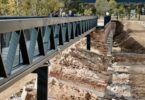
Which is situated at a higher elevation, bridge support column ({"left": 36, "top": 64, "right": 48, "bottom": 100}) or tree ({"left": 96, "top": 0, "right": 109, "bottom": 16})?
bridge support column ({"left": 36, "top": 64, "right": 48, "bottom": 100})

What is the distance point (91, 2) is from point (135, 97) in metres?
127

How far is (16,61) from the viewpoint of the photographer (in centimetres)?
1038

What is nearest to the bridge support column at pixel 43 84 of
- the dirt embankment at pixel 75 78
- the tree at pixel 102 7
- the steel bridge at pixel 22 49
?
the steel bridge at pixel 22 49

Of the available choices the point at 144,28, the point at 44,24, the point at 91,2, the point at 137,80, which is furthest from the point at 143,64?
the point at 91,2

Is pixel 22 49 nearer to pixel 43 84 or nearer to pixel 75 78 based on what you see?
pixel 43 84

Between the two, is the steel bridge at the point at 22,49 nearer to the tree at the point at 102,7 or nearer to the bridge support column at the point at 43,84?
the bridge support column at the point at 43,84

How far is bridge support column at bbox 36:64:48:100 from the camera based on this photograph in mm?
14766

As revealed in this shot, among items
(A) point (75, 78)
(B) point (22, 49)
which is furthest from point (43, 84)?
(A) point (75, 78)

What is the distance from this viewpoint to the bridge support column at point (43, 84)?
1477 cm

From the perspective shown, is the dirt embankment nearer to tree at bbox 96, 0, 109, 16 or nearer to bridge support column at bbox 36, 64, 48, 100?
bridge support column at bbox 36, 64, 48, 100

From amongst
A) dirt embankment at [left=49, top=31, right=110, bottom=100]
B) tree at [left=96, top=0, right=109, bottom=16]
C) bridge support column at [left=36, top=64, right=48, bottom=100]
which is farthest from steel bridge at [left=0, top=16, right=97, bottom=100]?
tree at [left=96, top=0, right=109, bottom=16]

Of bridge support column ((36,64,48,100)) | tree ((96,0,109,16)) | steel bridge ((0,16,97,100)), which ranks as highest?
steel bridge ((0,16,97,100))

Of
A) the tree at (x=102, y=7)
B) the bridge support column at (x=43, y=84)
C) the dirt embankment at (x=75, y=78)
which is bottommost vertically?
the tree at (x=102, y=7)

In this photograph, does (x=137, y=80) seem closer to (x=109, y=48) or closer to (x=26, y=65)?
(x=109, y=48)
